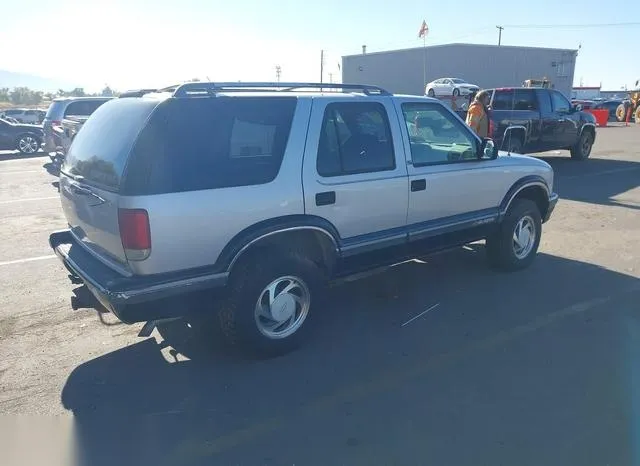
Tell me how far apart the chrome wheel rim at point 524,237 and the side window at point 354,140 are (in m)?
2.12

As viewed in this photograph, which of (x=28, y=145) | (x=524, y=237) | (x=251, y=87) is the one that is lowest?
(x=28, y=145)

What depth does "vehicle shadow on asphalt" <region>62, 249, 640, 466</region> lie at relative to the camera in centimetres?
292

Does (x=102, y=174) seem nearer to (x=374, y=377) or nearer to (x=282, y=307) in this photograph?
(x=282, y=307)

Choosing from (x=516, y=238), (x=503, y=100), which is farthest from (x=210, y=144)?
(x=503, y=100)

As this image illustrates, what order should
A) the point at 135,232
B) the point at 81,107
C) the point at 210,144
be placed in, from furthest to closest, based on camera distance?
1. the point at 81,107
2. the point at 210,144
3. the point at 135,232

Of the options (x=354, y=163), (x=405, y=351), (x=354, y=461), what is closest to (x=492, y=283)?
(x=405, y=351)

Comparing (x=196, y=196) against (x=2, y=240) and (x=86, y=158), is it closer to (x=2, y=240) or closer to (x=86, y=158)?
(x=86, y=158)

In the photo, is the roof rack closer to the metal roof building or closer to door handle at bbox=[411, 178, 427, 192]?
door handle at bbox=[411, 178, 427, 192]

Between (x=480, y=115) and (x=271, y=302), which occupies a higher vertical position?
(x=480, y=115)

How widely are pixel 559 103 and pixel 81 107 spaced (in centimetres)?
1313

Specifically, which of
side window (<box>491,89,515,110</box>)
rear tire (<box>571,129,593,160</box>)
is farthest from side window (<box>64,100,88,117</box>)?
rear tire (<box>571,129,593,160</box>)

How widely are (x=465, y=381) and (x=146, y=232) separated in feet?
7.65

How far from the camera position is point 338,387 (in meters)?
3.51

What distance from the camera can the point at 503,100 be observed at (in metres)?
13.5
